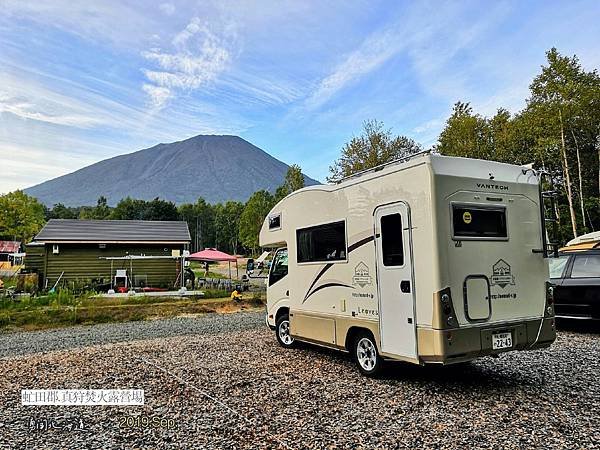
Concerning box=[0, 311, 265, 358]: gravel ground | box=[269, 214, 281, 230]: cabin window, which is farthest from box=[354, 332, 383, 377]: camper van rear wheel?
box=[0, 311, 265, 358]: gravel ground

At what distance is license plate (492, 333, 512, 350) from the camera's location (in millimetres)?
4883

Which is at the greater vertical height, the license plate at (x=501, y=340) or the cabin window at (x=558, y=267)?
the cabin window at (x=558, y=267)

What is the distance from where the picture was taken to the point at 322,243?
6.66 metres

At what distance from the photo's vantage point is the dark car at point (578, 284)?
8.45m

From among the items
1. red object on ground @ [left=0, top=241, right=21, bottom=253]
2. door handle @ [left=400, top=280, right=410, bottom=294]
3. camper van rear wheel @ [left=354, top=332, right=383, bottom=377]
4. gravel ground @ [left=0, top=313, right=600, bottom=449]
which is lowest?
gravel ground @ [left=0, top=313, right=600, bottom=449]

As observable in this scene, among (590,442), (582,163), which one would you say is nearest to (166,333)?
(590,442)

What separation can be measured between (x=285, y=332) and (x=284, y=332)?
0.03 m

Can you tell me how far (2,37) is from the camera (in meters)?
11.0

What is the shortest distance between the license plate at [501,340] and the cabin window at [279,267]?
12.4ft

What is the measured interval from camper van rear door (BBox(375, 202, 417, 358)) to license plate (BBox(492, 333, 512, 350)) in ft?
2.98

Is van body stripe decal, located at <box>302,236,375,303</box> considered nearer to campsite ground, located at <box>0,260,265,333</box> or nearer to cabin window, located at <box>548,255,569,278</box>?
cabin window, located at <box>548,255,569,278</box>

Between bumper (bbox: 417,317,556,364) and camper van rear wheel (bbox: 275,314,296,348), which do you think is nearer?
bumper (bbox: 417,317,556,364)

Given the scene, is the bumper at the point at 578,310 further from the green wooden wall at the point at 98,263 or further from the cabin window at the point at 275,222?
the green wooden wall at the point at 98,263

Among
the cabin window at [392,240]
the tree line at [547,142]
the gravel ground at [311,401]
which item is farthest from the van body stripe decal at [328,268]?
the tree line at [547,142]
